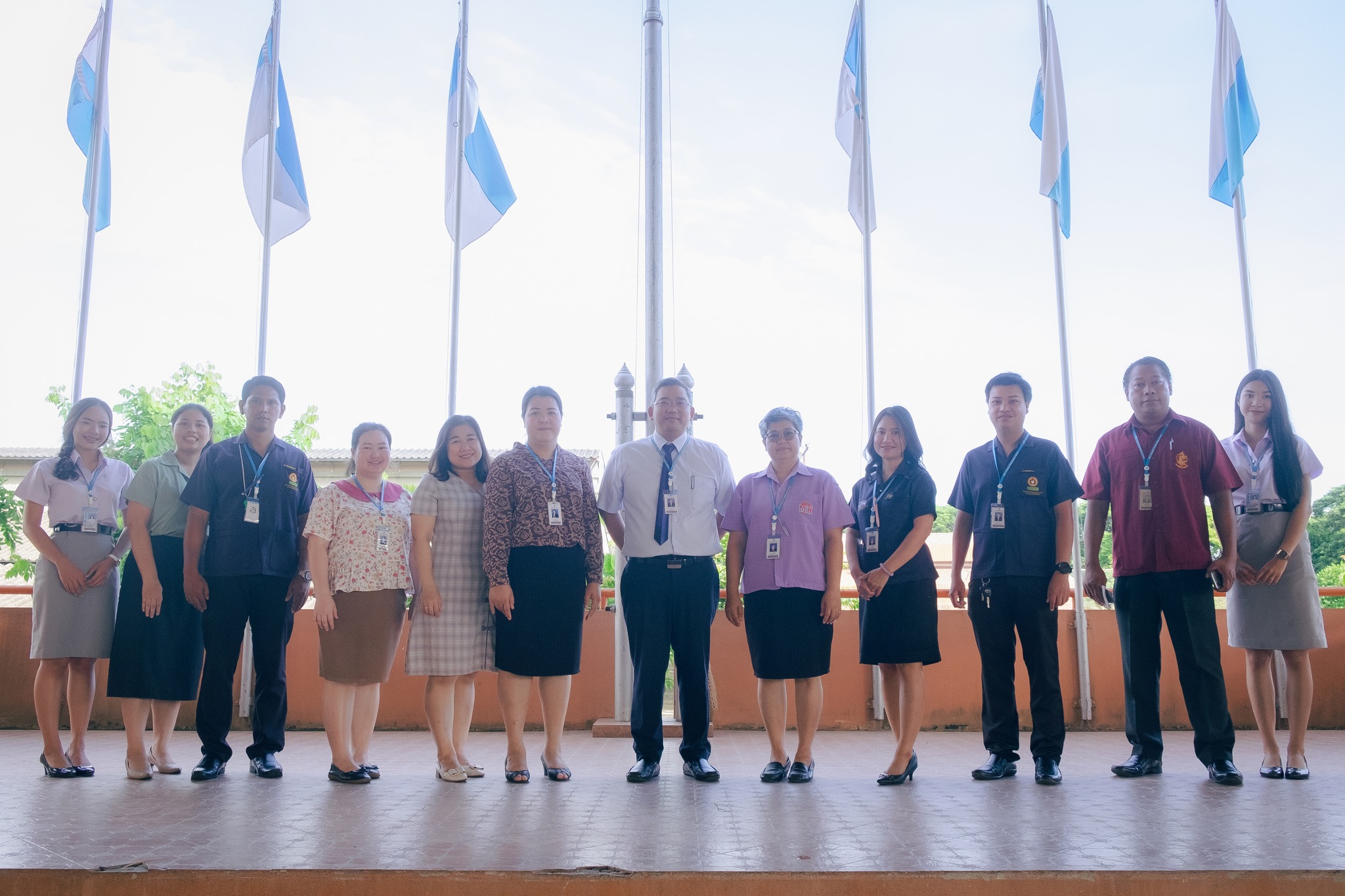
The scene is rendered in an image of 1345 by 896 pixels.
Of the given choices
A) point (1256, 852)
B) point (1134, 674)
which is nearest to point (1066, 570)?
point (1134, 674)

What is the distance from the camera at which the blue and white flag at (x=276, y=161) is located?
20.8 ft

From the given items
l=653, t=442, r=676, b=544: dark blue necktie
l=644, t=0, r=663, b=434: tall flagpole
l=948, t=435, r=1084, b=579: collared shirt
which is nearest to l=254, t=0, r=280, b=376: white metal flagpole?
l=644, t=0, r=663, b=434: tall flagpole

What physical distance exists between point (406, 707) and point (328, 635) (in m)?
2.25

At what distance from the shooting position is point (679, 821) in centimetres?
294

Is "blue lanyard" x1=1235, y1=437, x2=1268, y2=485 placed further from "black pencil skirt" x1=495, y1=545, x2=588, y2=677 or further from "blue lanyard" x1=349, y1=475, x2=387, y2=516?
"blue lanyard" x1=349, y1=475, x2=387, y2=516

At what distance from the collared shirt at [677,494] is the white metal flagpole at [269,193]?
275 cm

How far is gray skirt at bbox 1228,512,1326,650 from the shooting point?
3963 millimetres

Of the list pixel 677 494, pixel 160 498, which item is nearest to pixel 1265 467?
pixel 677 494

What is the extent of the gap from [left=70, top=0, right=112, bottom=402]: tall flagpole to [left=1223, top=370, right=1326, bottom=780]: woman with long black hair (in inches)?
247

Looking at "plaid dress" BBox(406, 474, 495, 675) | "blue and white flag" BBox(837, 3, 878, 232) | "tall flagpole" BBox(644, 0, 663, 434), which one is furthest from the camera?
"blue and white flag" BBox(837, 3, 878, 232)

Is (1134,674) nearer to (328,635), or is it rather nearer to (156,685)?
(328,635)

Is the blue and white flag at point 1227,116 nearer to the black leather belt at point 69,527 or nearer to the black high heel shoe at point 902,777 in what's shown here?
the black high heel shoe at point 902,777

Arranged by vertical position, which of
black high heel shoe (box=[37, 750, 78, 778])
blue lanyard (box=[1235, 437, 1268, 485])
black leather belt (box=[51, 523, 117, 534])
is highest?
blue lanyard (box=[1235, 437, 1268, 485])

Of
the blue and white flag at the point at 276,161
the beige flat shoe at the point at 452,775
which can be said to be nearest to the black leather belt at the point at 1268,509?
the beige flat shoe at the point at 452,775
